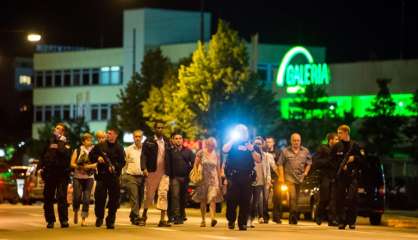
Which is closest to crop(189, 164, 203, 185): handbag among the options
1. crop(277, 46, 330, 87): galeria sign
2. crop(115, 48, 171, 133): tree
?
crop(115, 48, 171, 133): tree

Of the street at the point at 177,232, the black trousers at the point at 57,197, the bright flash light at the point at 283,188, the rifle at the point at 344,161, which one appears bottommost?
the street at the point at 177,232

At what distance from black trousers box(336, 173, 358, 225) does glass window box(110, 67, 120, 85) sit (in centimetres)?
7091

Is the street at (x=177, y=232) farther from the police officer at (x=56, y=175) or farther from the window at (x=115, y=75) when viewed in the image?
the window at (x=115, y=75)

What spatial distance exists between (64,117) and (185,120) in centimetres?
4120

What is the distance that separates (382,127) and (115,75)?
37881 mm

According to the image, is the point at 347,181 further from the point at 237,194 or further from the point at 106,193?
the point at 106,193

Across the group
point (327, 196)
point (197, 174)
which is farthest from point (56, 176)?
point (327, 196)

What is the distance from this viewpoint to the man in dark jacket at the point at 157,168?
23.5 m

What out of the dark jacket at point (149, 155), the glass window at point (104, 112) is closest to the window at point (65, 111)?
the glass window at point (104, 112)

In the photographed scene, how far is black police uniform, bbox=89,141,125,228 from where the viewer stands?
880 inches

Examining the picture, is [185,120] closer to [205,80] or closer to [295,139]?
[205,80]

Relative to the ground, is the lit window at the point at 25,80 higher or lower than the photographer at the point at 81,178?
higher

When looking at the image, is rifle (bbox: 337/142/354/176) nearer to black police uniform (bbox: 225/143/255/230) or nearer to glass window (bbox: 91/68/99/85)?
black police uniform (bbox: 225/143/255/230)

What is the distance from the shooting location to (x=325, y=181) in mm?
24578
